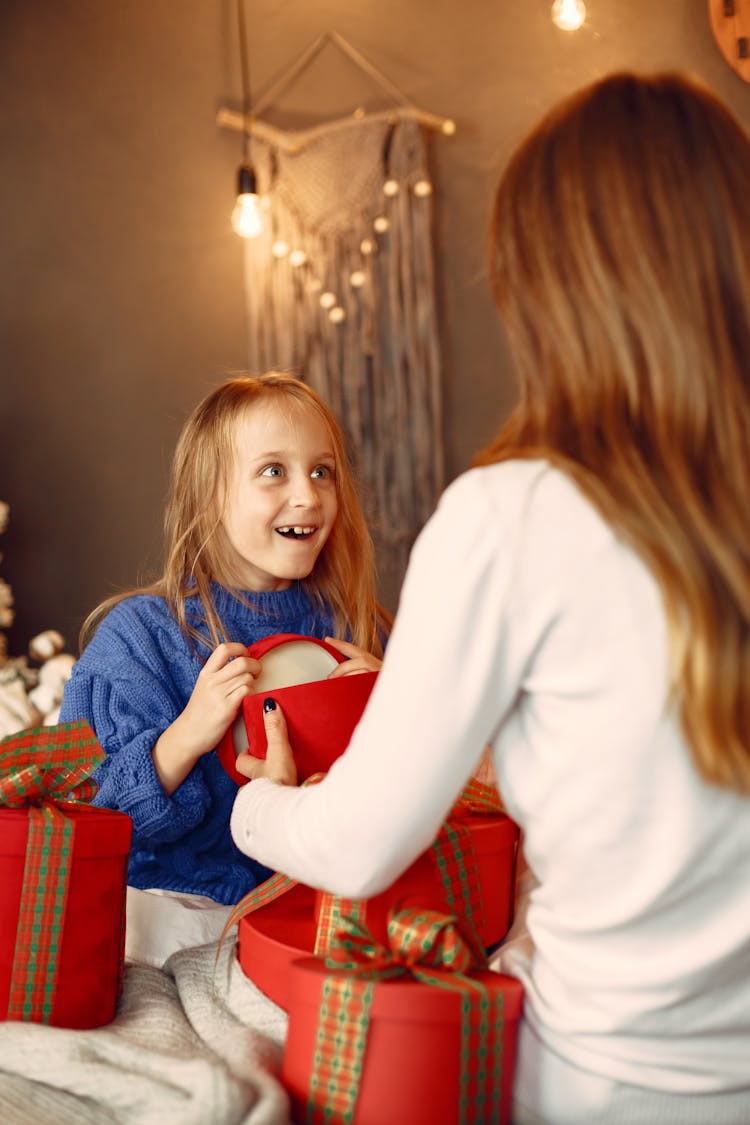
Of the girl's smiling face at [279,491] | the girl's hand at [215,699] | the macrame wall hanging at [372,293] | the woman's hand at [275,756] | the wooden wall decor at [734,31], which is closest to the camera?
the woman's hand at [275,756]

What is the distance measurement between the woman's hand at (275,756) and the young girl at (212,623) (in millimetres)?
84

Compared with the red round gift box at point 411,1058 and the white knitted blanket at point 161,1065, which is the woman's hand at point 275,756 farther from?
the red round gift box at point 411,1058

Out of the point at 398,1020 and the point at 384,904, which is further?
the point at 384,904

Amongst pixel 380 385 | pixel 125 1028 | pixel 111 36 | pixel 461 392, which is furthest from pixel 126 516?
pixel 125 1028

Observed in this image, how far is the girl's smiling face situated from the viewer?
4.83 feet

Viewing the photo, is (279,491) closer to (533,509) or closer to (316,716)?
(316,716)

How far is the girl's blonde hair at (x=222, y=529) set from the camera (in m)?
1.52

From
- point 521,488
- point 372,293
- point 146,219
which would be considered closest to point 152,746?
point 521,488

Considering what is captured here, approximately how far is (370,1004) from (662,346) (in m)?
0.49

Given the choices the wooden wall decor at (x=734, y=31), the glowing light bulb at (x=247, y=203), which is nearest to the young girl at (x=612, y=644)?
the glowing light bulb at (x=247, y=203)

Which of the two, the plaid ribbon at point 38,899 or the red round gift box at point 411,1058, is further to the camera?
the plaid ribbon at point 38,899

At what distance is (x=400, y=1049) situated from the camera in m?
0.74

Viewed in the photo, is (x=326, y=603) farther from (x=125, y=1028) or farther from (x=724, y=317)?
(x=724, y=317)

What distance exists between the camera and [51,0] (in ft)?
10.6
